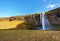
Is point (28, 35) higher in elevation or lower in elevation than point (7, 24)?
lower

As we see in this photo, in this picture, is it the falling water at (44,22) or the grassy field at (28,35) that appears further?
the falling water at (44,22)

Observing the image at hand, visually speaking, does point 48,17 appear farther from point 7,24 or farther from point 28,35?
point 7,24

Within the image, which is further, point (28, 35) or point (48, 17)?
point (48, 17)

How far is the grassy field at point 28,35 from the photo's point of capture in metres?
2.69

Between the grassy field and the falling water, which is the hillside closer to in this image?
the falling water

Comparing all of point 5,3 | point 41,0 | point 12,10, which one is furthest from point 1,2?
point 41,0

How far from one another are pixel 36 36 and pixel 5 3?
1.06 metres

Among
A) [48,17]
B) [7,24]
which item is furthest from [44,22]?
[7,24]

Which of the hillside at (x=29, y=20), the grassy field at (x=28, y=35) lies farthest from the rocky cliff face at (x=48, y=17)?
the grassy field at (x=28, y=35)

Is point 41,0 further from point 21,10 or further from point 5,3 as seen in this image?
point 5,3

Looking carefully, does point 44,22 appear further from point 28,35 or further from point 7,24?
point 7,24

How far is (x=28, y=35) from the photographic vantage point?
111 inches

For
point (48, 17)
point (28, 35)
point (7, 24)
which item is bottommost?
point (28, 35)

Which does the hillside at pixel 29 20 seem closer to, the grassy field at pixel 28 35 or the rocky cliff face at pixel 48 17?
the rocky cliff face at pixel 48 17
